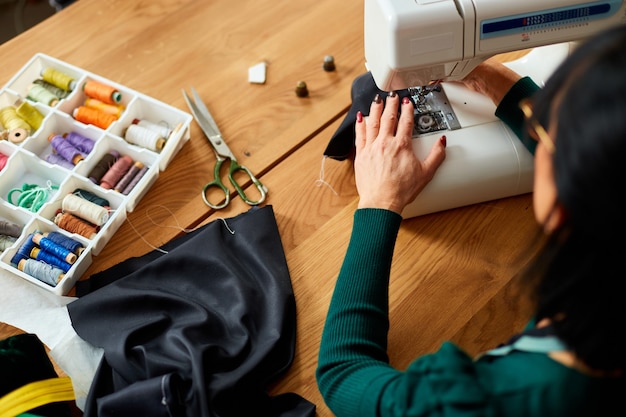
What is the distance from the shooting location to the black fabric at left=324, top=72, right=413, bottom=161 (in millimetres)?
1446

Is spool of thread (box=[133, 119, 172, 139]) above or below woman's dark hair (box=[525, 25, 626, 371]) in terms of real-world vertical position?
below

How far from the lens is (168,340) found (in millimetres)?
1235

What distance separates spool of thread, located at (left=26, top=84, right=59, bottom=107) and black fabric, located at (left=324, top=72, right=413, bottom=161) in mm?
657

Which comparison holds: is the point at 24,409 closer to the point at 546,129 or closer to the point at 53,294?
the point at 53,294

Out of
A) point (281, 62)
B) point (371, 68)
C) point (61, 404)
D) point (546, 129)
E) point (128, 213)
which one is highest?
point (546, 129)

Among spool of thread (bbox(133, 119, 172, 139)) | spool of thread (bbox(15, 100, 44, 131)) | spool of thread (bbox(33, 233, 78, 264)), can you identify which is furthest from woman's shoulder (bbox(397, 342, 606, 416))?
spool of thread (bbox(15, 100, 44, 131))

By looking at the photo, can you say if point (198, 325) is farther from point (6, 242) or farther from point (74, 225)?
point (6, 242)

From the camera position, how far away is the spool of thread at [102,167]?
4.89 feet

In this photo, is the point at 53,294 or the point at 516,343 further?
the point at 53,294

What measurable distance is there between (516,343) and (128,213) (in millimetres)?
886

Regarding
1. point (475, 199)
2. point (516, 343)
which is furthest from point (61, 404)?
point (475, 199)

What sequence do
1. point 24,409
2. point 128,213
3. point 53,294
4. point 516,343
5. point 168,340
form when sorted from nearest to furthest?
→ point 516,343 → point 24,409 → point 168,340 → point 53,294 → point 128,213

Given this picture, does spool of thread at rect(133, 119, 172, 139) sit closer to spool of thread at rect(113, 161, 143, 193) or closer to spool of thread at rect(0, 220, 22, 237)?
spool of thread at rect(113, 161, 143, 193)

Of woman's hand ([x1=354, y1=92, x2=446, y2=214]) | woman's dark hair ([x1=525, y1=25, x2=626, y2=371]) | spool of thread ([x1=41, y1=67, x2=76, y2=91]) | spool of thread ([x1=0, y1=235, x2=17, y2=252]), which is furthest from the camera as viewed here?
spool of thread ([x1=41, y1=67, x2=76, y2=91])
